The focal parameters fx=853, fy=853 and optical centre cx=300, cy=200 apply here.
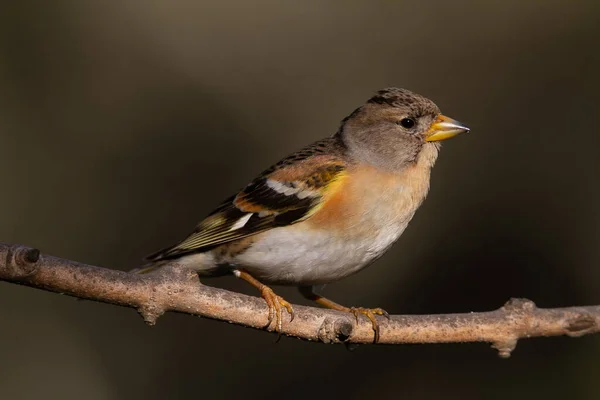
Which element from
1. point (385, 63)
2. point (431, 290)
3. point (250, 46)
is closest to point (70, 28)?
point (250, 46)

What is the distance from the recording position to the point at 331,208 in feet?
13.9

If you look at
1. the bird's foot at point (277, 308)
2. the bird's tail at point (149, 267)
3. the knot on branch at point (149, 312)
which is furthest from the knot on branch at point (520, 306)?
the bird's tail at point (149, 267)

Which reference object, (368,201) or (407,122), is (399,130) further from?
(368,201)

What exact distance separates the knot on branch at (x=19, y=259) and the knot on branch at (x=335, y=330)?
4.14ft

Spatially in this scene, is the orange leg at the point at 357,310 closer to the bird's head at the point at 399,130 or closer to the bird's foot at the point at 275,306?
the bird's foot at the point at 275,306

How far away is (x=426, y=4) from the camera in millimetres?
8336

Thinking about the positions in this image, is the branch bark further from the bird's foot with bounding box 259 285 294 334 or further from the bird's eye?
the bird's eye

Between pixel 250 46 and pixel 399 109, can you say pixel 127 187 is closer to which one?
pixel 250 46

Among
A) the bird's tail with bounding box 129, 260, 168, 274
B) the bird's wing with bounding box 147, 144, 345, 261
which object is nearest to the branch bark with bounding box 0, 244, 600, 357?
the bird's wing with bounding box 147, 144, 345, 261

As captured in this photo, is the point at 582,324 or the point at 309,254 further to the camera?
the point at 309,254

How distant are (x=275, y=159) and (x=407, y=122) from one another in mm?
2944

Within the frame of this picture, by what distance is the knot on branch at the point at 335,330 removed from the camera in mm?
3615

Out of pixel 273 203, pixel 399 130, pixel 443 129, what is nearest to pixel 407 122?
pixel 399 130

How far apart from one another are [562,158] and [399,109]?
2.96 m
